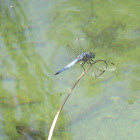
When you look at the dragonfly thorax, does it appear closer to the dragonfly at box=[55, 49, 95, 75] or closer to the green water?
the dragonfly at box=[55, 49, 95, 75]

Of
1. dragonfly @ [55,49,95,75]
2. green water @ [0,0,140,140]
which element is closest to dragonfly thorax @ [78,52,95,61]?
dragonfly @ [55,49,95,75]

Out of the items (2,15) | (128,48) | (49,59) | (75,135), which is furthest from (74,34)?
(75,135)

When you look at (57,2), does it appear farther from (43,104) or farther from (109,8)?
(43,104)

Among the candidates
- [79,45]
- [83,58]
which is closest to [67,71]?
[83,58]

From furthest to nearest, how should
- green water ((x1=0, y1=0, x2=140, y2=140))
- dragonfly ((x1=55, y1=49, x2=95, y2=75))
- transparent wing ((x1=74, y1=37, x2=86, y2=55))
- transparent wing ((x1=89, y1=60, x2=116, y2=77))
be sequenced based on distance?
transparent wing ((x1=74, y1=37, x2=86, y2=55)), dragonfly ((x1=55, y1=49, x2=95, y2=75)), transparent wing ((x1=89, y1=60, x2=116, y2=77)), green water ((x1=0, y1=0, x2=140, y2=140))

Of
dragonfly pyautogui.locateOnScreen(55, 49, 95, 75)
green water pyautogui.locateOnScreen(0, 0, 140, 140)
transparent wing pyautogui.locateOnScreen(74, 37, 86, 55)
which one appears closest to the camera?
green water pyautogui.locateOnScreen(0, 0, 140, 140)

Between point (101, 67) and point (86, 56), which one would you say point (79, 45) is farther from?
point (101, 67)

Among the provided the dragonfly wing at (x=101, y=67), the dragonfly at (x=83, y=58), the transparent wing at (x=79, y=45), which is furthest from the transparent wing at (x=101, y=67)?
the transparent wing at (x=79, y=45)
